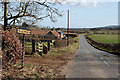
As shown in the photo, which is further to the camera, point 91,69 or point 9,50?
point 91,69

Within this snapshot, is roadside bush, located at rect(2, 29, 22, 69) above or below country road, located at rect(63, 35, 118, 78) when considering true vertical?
above

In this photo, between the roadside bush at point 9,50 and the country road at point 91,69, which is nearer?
the roadside bush at point 9,50

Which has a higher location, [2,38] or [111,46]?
[2,38]

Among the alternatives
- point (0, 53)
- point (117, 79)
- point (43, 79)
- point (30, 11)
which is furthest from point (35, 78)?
point (30, 11)

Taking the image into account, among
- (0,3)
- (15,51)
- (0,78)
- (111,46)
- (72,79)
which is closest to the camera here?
(0,78)

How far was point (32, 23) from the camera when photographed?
14.4 meters

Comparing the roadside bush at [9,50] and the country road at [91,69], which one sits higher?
the roadside bush at [9,50]

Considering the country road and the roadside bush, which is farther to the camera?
the country road

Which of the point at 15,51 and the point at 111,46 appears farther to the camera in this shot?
the point at 111,46

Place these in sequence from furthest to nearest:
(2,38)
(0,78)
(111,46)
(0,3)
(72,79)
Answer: (111,46) < (0,3) < (2,38) < (72,79) < (0,78)

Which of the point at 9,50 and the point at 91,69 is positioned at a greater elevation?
the point at 9,50

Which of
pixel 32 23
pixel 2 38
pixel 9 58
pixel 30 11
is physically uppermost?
pixel 30 11

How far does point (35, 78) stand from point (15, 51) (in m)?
2.32

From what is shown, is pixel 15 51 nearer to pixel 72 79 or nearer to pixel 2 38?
pixel 2 38
